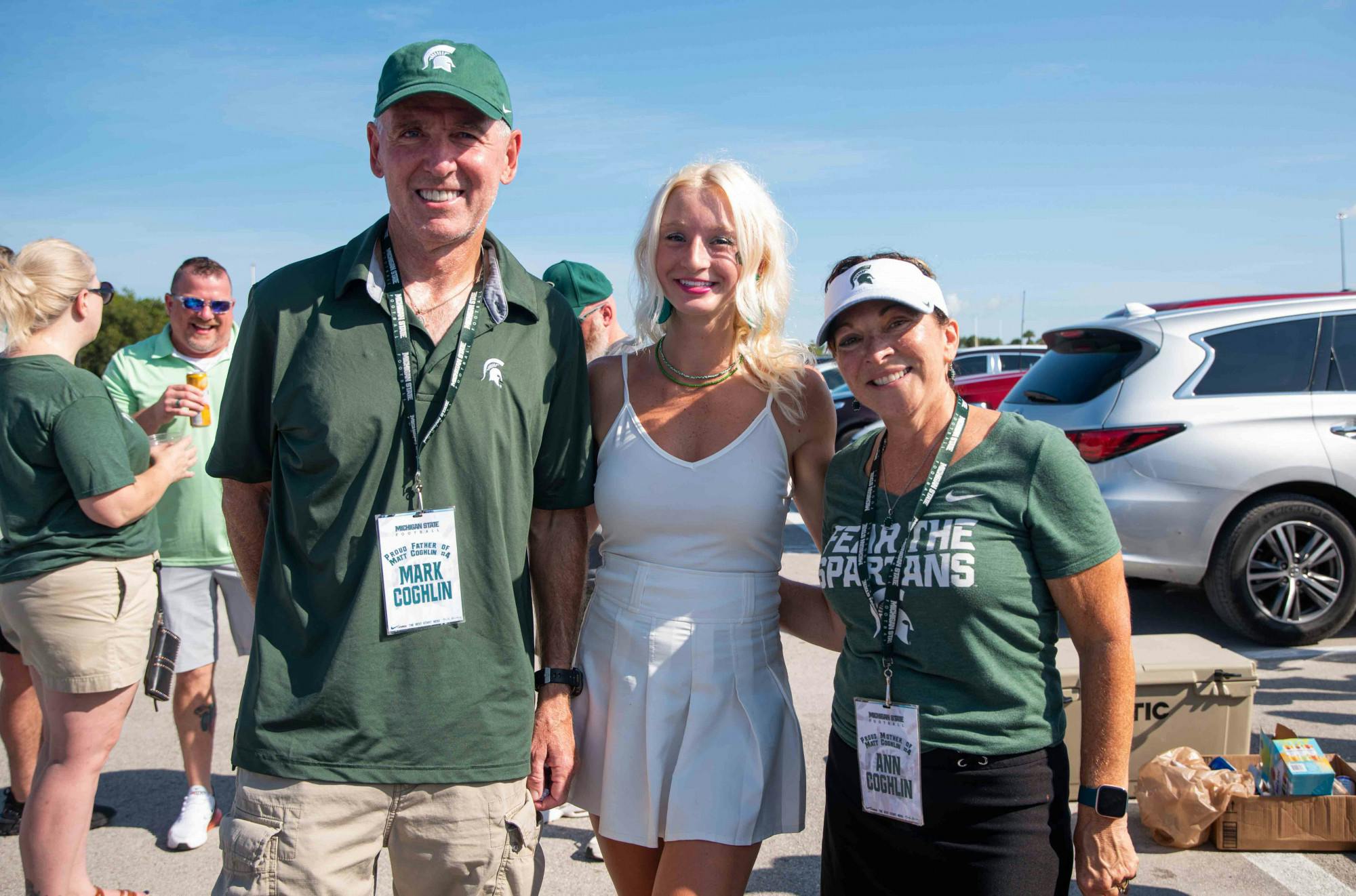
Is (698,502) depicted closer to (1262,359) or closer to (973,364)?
(1262,359)

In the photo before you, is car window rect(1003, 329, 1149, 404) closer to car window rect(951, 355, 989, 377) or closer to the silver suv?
the silver suv

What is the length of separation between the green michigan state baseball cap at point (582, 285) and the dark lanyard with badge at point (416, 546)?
2.77 meters

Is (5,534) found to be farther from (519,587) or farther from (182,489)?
(519,587)

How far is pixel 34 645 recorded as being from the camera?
10.9ft

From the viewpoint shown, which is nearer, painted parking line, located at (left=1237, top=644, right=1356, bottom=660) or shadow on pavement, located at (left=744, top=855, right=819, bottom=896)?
shadow on pavement, located at (left=744, top=855, right=819, bottom=896)

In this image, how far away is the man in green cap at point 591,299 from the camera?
4930mm

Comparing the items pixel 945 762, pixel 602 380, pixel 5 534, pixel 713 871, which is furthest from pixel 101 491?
pixel 945 762

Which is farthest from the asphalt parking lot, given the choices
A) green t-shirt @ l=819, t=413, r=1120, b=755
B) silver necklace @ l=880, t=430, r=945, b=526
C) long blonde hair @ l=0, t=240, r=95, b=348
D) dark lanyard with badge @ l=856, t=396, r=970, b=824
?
long blonde hair @ l=0, t=240, r=95, b=348

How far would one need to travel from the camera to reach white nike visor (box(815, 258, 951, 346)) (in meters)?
2.20

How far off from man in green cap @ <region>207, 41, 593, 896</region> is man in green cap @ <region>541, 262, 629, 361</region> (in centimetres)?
262

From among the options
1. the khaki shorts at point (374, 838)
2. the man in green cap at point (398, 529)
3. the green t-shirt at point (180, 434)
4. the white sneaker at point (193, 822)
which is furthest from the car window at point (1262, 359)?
the white sneaker at point (193, 822)

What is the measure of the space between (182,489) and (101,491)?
113cm

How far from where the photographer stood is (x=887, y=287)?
220 cm

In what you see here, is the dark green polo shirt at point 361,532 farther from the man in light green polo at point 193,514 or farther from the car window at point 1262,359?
the car window at point 1262,359
